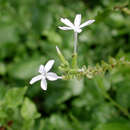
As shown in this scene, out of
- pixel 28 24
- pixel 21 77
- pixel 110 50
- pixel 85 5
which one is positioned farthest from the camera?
pixel 85 5

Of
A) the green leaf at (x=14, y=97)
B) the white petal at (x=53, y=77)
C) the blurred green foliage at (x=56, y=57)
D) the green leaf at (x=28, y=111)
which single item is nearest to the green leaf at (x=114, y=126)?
the blurred green foliage at (x=56, y=57)

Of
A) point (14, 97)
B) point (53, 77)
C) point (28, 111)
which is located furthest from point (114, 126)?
point (53, 77)

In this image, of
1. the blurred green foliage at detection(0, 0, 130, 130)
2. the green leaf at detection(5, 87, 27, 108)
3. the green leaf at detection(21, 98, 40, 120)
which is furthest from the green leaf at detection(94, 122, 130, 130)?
the green leaf at detection(5, 87, 27, 108)

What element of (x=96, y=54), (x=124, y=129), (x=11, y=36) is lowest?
(x=124, y=129)

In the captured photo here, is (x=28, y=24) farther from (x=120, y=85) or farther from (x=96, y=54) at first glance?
(x=120, y=85)

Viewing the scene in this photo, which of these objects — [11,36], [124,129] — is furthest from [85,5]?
[124,129]

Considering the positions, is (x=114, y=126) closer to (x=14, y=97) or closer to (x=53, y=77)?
(x=14, y=97)

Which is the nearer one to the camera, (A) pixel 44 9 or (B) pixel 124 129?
(B) pixel 124 129

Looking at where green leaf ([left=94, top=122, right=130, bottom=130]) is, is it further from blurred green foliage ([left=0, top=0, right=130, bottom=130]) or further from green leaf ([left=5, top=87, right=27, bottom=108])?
Answer: green leaf ([left=5, top=87, right=27, bottom=108])
